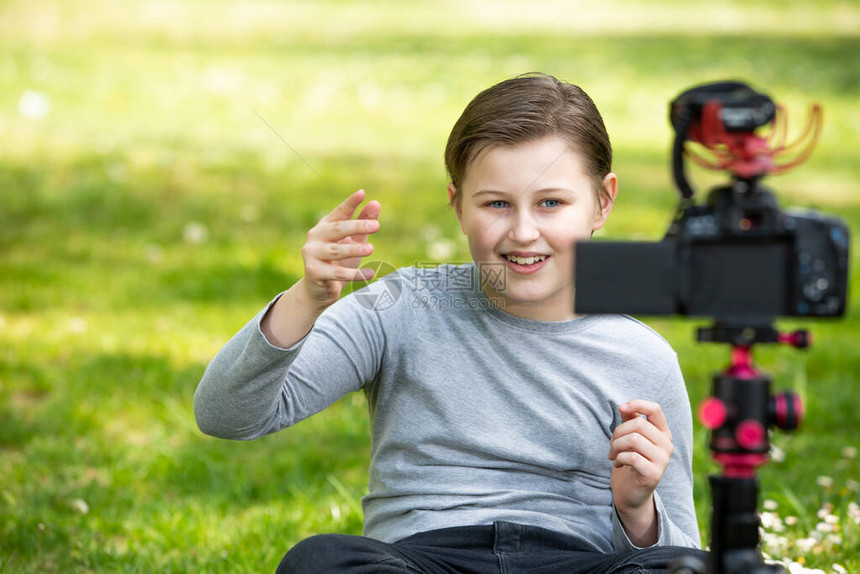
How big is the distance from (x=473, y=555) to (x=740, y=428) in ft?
2.80

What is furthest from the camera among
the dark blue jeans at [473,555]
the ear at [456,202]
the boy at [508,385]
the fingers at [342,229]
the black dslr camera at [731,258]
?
the ear at [456,202]

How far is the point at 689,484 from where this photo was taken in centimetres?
238

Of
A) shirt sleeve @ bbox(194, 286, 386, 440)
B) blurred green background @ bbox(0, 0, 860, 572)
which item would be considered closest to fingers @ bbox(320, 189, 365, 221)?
A: shirt sleeve @ bbox(194, 286, 386, 440)

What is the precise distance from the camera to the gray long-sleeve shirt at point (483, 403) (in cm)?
227

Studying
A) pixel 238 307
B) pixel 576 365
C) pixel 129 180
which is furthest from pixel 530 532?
pixel 129 180

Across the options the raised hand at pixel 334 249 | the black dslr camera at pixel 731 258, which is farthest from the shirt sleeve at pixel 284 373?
the black dslr camera at pixel 731 258

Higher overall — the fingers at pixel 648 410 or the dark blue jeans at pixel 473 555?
the fingers at pixel 648 410

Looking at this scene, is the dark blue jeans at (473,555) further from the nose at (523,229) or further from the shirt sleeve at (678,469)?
the nose at (523,229)

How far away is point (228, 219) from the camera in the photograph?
5977 millimetres

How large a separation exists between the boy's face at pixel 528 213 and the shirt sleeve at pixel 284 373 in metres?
0.31

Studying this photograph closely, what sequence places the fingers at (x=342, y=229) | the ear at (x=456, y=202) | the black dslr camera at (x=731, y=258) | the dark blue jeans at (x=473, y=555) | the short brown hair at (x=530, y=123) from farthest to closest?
1. the ear at (x=456, y=202)
2. the short brown hair at (x=530, y=123)
3. the dark blue jeans at (x=473, y=555)
4. the fingers at (x=342, y=229)
5. the black dslr camera at (x=731, y=258)

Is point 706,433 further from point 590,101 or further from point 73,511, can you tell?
point 73,511

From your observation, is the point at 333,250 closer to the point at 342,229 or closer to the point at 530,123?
the point at 342,229

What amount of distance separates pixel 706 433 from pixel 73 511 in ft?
6.73
